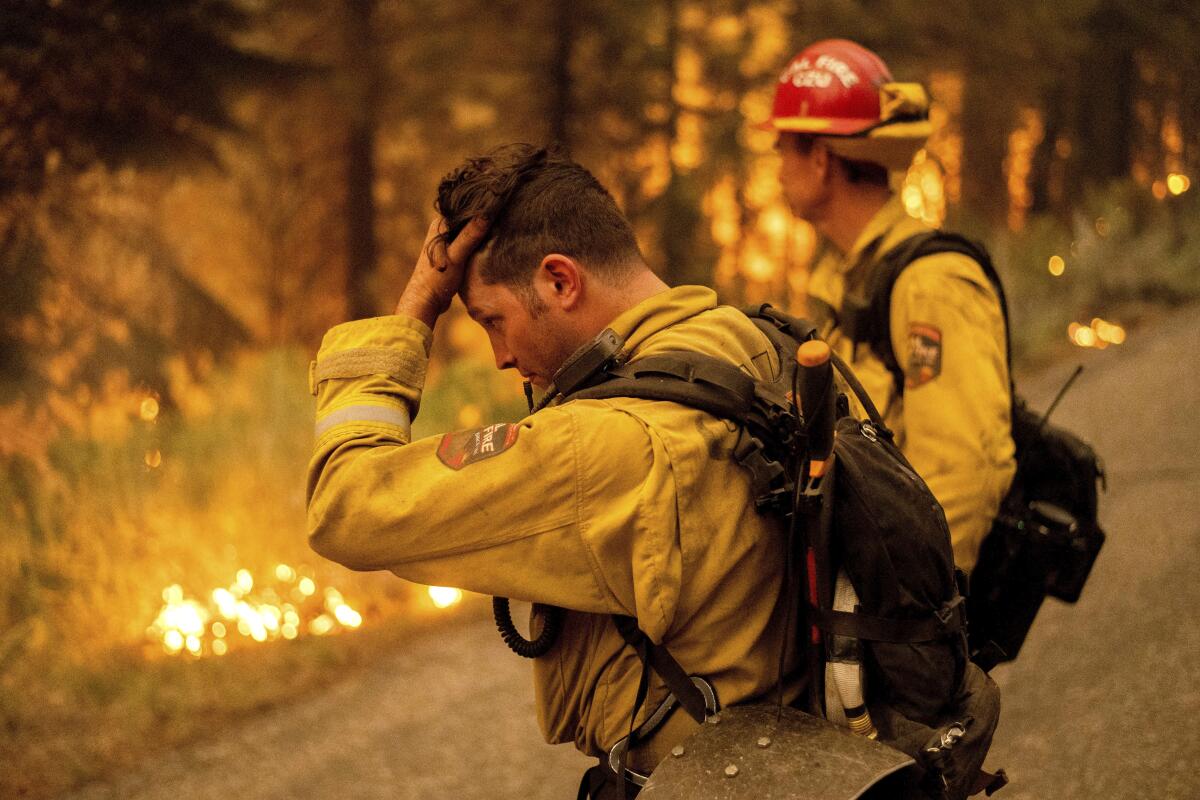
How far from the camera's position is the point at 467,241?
209 cm

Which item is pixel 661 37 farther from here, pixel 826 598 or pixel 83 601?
pixel 826 598

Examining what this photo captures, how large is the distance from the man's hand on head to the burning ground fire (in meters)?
3.30

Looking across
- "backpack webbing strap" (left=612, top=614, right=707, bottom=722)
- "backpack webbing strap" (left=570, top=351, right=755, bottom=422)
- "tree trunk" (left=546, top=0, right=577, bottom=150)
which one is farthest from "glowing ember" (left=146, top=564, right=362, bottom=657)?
"tree trunk" (left=546, top=0, right=577, bottom=150)

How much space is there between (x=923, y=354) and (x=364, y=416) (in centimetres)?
154

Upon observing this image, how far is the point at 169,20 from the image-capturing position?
662 centimetres

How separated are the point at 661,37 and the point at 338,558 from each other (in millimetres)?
8114

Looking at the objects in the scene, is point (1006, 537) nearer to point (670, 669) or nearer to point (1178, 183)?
point (670, 669)

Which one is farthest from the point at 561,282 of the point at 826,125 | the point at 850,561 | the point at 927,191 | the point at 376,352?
the point at 927,191

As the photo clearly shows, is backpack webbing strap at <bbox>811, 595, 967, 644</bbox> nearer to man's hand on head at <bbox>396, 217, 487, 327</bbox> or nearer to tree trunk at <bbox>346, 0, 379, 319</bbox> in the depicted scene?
man's hand on head at <bbox>396, 217, 487, 327</bbox>

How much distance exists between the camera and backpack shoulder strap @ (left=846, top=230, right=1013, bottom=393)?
10.0ft

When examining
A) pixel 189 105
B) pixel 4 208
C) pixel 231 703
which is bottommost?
pixel 231 703

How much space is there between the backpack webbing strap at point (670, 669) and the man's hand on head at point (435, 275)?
0.65 metres

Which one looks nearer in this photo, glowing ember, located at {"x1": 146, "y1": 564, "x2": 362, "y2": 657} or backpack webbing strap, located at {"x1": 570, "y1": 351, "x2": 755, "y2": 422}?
backpack webbing strap, located at {"x1": 570, "y1": 351, "x2": 755, "y2": 422}

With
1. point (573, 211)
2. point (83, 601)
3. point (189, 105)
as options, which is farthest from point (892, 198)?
point (189, 105)
